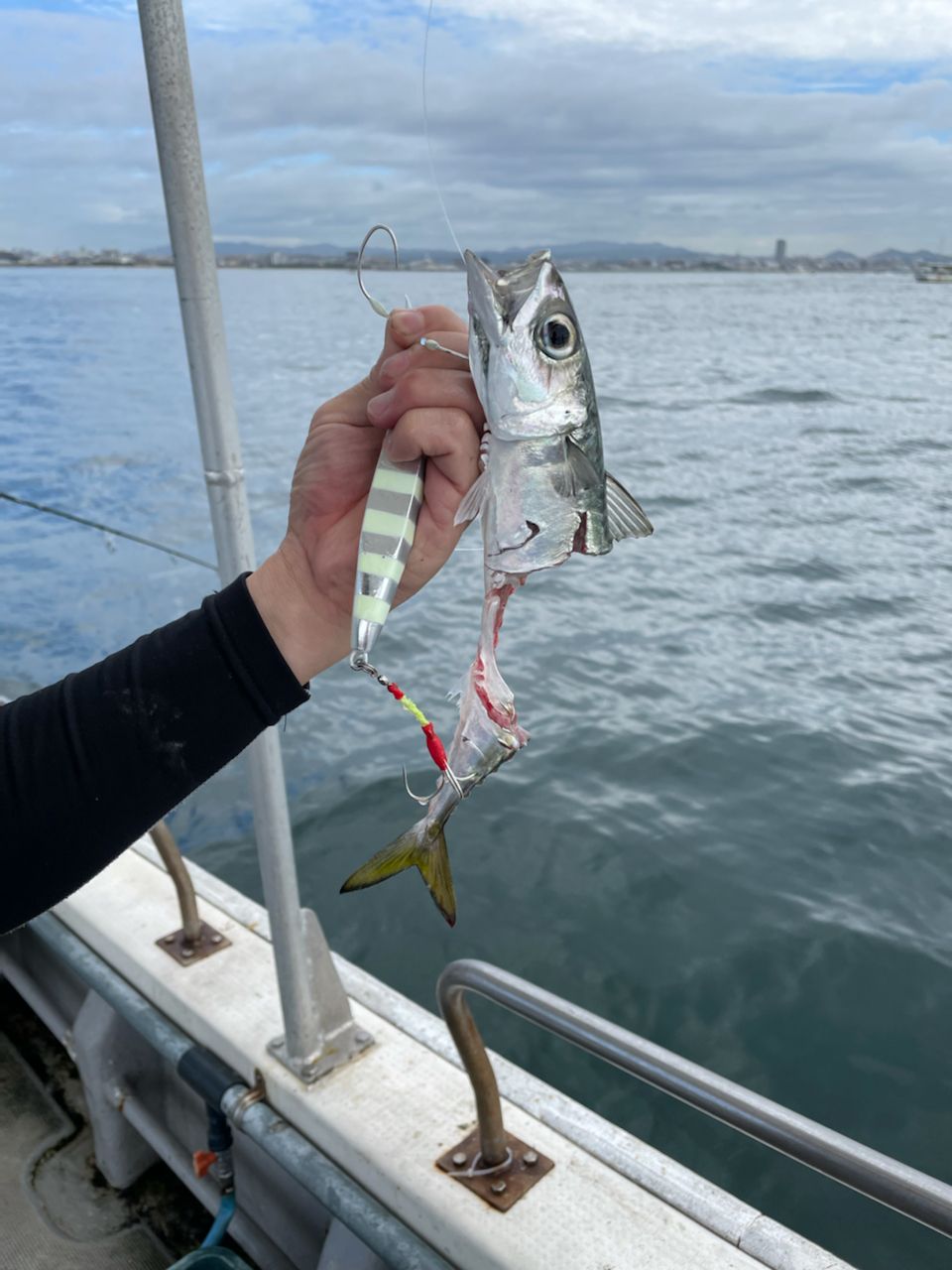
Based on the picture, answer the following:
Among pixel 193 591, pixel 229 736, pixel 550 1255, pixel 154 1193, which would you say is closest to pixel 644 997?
pixel 154 1193

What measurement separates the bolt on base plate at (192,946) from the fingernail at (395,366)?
243cm

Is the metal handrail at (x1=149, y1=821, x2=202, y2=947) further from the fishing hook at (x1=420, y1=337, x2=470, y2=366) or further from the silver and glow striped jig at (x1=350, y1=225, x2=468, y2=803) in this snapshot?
the fishing hook at (x1=420, y1=337, x2=470, y2=366)

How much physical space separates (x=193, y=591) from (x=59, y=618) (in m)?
1.24

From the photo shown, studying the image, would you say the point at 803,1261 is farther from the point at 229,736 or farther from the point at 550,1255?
the point at 229,736

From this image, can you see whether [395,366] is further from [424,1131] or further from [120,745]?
[424,1131]

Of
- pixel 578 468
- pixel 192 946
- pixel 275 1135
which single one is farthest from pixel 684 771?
pixel 578 468

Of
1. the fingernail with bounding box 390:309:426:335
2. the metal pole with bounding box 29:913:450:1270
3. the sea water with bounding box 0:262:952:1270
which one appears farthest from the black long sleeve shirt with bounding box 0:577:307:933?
the metal pole with bounding box 29:913:450:1270

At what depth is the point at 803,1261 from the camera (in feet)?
7.04

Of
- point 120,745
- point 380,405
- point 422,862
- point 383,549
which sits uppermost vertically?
point 380,405

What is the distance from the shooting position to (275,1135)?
2703mm

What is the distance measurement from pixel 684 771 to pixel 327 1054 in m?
4.39

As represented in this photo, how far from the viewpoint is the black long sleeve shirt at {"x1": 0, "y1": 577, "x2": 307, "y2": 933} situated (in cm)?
143

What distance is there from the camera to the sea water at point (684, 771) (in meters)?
4.40

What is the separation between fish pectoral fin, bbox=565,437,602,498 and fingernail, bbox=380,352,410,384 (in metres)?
0.24
